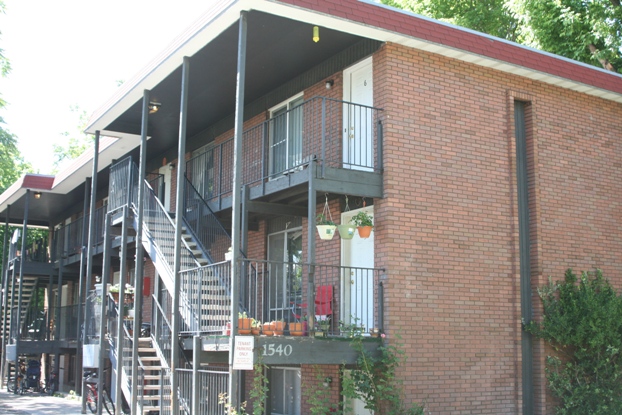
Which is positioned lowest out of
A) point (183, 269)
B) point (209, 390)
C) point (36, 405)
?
point (36, 405)

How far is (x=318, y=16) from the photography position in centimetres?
1156

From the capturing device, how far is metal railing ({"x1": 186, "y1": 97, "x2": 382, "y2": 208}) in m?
12.9

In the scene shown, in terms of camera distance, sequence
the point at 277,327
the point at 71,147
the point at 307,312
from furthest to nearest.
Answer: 1. the point at 71,147
2. the point at 307,312
3. the point at 277,327

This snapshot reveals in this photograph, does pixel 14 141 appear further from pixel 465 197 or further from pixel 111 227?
pixel 465 197

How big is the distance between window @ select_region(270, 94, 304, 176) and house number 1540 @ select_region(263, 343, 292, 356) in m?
4.82

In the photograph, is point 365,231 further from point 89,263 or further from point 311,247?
point 89,263

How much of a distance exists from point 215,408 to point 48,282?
1939cm

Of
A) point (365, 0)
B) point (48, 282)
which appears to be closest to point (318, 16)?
point (365, 0)

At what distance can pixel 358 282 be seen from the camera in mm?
13219

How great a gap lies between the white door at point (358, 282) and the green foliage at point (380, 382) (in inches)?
31.4

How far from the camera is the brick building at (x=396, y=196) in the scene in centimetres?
1205

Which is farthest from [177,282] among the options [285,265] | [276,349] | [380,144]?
[380,144]

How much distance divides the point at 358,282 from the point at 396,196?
1.78m

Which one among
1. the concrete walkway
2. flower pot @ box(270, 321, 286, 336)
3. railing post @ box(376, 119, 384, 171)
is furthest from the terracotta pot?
the concrete walkway
